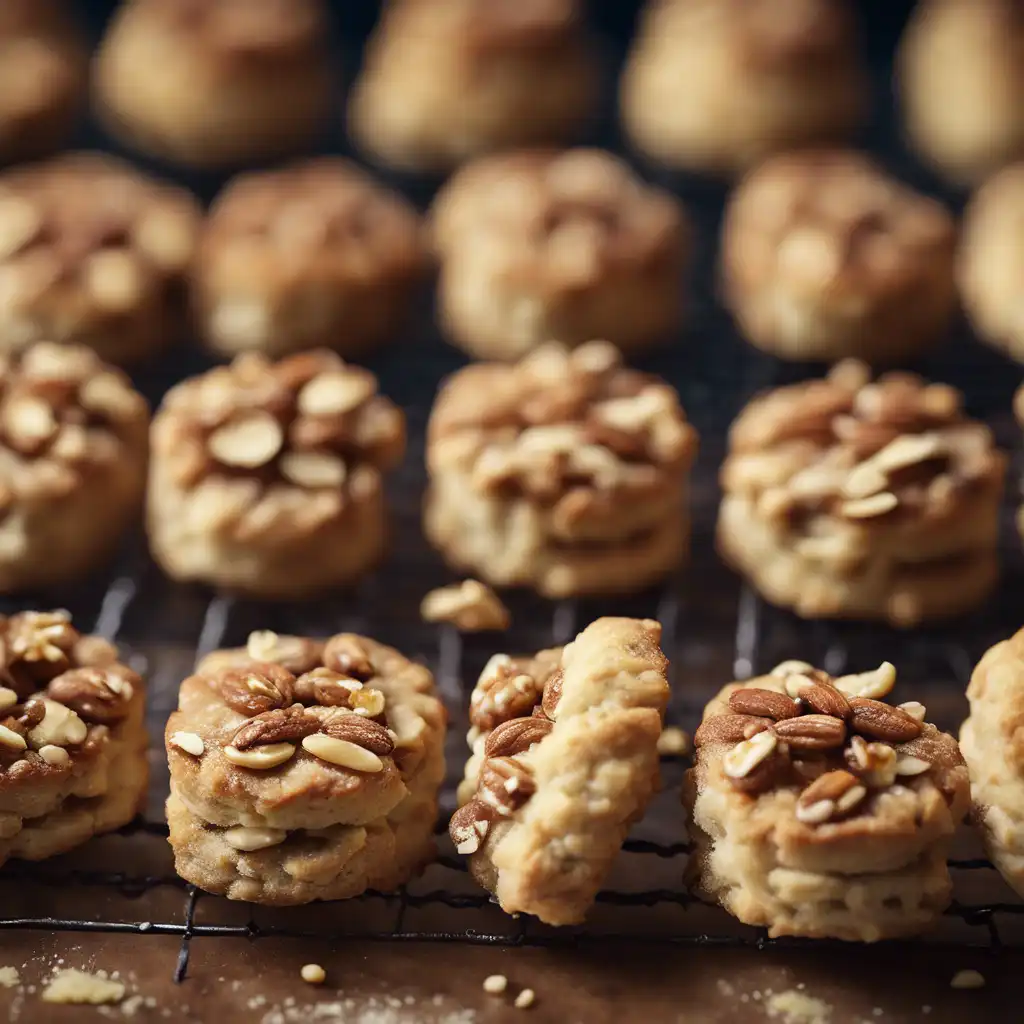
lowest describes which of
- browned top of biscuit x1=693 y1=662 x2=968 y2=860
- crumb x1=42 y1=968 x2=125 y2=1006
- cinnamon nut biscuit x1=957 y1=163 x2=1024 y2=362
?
crumb x1=42 y1=968 x2=125 y2=1006

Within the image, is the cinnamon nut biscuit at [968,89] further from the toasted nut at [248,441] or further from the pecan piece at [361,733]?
the pecan piece at [361,733]

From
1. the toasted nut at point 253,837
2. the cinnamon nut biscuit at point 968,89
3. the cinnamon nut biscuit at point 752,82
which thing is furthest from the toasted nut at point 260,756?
the cinnamon nut biscuit at point 968,89

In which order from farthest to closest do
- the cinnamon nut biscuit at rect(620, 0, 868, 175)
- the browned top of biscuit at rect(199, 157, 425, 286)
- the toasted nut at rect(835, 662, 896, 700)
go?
the cinnamon nut biscuit at rect(620, 0, 868, 175) → the browned top of biscuit at rect(199, 157, 425, 286) → the toasted nut at rect(835, 662, 896, 700)

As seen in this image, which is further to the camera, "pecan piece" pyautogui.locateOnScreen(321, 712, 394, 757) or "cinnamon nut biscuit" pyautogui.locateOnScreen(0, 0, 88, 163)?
"cinnamon nut biscuit" pyautogui.locateOnScreen(0, 0, 88, 163)

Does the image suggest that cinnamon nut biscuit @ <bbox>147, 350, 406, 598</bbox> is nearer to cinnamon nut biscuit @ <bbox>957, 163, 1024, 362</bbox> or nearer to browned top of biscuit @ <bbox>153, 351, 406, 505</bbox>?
browned top of biscuit @ <bbox>153, 351, 406, 505</bbox>

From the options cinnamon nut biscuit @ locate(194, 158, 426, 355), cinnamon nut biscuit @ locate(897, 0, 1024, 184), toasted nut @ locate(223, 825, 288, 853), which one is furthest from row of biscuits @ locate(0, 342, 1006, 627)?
cinnamon nut biscuit @ locate(897, 0, 1024, 184)

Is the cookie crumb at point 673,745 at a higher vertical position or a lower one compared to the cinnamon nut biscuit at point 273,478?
→ lower

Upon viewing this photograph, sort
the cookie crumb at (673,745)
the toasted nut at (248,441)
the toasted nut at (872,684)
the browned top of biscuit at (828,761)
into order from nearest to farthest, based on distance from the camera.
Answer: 1. the browned top of biscuit at (828,761)
2. the toasted nut at (872,684)
3. the cookie crumb at (673,745)
4. the toasted nut at (248,441)
